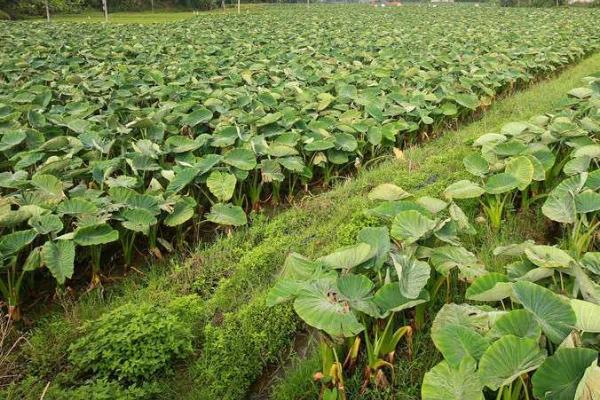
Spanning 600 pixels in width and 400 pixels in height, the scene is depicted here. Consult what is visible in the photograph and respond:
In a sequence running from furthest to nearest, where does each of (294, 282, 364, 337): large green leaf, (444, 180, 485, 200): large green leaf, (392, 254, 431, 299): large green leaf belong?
1. (444, 180, 485, 200): large green leaf
2. (392, 254, 431, 299): large green leaf
3. (294, 282, 364, 337): large green leaf

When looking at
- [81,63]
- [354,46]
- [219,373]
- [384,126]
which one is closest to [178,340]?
[219,373]

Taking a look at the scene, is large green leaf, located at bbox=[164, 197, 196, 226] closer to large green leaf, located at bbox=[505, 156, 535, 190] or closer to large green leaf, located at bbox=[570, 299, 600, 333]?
large green leaf, located at bbox=[505, 156, 535, 190]

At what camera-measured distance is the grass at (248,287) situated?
7.32 ft

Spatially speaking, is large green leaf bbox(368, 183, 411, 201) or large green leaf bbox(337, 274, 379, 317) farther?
large green leaf bbox(368, 183, 411, 201)

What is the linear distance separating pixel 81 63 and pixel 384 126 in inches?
239

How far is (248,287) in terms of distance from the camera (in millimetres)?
2842

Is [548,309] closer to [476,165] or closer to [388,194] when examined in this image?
[388,194]

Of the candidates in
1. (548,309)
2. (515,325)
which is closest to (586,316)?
(548,309)

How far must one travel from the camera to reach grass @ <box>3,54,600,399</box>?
87.8 inches

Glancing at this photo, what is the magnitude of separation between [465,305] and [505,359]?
426 millimetres

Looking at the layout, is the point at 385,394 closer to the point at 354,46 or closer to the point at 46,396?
the point at 46,396

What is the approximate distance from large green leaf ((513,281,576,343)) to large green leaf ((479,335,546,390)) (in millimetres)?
169

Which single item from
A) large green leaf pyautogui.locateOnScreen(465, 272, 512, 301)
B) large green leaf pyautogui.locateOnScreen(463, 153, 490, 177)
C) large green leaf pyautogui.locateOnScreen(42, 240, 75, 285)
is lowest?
large green leaf pyautogui.locateOnScreen(42, 240, 75, 285)

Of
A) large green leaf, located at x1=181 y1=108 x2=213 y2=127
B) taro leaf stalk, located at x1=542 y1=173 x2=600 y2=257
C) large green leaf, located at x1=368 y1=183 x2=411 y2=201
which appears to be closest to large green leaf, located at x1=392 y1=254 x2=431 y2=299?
large green leaf, located at x1=368 y1=183 x2=411 y2=201
